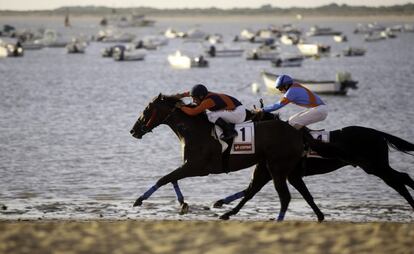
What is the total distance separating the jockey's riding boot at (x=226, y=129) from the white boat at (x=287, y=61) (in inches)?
3383

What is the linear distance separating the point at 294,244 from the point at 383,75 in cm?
8454

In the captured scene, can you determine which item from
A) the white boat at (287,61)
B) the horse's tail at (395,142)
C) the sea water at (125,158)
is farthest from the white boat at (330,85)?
the horse's tail at (395,142)

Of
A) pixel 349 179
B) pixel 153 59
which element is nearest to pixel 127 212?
pixel 349 179

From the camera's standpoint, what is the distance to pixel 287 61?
108 meters

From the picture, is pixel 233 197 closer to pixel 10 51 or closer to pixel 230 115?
pixel 230 115

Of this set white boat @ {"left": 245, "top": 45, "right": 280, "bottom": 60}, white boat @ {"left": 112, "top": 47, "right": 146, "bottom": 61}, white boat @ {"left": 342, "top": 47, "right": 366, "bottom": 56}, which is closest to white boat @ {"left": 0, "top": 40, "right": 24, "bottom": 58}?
white boat @ {"left": 112, "top": 47, "right": 146, "bottom": 61}

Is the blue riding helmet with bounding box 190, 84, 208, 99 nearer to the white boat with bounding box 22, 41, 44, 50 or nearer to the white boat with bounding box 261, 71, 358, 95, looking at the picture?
the white boat with bounding box 261, 71, 358, 95

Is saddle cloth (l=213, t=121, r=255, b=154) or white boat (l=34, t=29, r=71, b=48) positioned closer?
saddle cloth (l=213, t=121, r=255, b=154)

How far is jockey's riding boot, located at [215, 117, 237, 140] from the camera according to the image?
749 inches

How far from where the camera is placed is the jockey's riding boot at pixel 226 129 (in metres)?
19.0

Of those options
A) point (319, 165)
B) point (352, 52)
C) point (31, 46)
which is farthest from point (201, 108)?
point (31, 46)

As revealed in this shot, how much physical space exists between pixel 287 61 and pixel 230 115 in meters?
89.1

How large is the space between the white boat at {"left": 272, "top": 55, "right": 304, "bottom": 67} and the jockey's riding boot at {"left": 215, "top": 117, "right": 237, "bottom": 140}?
3383 inches

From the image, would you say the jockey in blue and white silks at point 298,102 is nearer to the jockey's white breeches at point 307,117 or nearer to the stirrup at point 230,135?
the jockey's white breeches at point 307,117
